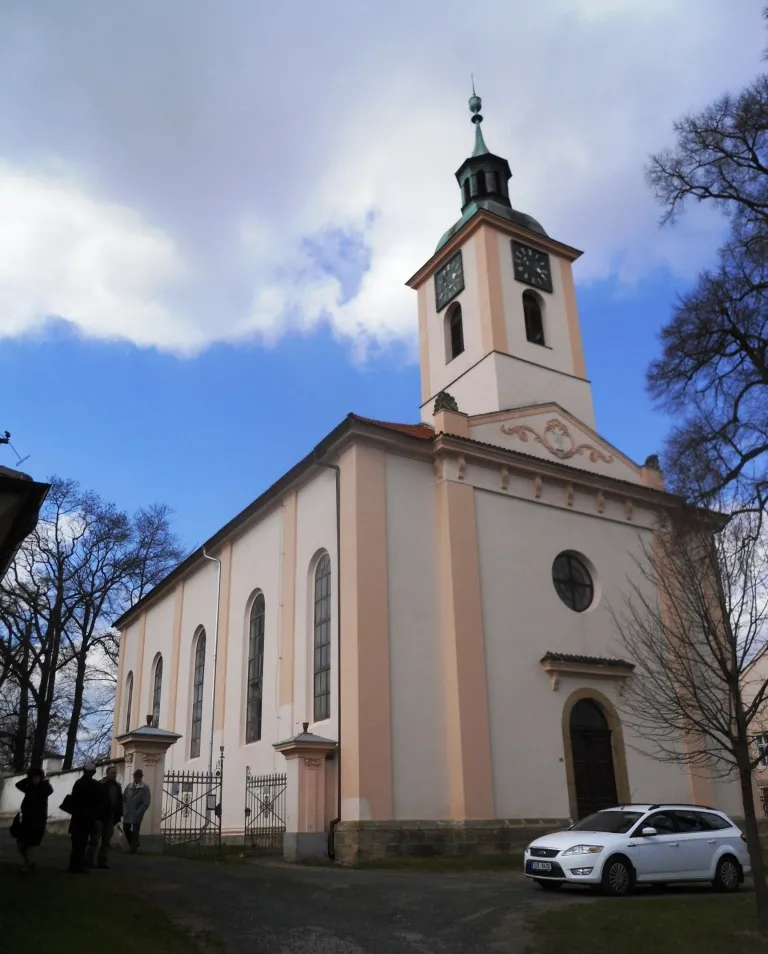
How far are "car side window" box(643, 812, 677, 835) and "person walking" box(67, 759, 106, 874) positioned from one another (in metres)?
7.64

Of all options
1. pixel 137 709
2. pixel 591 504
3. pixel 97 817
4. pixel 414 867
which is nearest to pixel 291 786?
pixel 414 867

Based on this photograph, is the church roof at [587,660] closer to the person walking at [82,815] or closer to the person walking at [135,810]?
the person walking at [135,810]

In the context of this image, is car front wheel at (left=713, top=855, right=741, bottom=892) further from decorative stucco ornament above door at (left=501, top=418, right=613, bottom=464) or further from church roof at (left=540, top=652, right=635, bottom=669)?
decorative stucco ornament above door at (left=501, top=418, right=613, bottom=464)

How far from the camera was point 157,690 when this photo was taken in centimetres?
3030

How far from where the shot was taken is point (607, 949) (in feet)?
27.2

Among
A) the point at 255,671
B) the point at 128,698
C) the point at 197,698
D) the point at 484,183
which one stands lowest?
the point at 197,698

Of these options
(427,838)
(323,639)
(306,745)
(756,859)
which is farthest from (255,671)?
(756,859)

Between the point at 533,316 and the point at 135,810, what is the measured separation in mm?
16522

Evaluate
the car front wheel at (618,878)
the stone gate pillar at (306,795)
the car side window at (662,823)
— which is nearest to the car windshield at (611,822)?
the car side window at (662,823)

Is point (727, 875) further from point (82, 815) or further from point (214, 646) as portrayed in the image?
point (214, 646)

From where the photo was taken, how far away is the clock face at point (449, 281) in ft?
82.8

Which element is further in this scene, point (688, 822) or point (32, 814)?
point (688, 822)

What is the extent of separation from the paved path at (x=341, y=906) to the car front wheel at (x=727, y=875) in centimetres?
265

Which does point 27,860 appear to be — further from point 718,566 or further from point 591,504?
point 591,504
